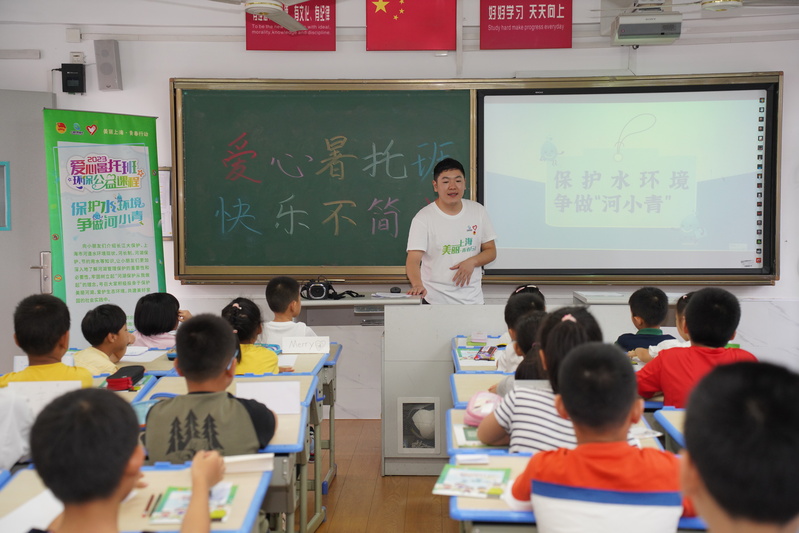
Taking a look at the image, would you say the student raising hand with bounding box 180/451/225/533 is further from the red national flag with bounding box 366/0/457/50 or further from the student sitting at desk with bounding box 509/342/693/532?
the red national flag with bounding box 366/0/457/50

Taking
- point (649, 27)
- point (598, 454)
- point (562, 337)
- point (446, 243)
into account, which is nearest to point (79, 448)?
point (598, 454)

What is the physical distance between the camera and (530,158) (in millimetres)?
5352

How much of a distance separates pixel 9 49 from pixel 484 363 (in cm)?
440

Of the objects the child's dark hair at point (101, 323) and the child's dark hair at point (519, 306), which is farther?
the child's dark hair at point (101, 323)

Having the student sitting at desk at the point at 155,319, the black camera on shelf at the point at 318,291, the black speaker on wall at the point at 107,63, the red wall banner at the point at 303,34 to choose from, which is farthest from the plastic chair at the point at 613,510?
the black speaker on wall at the point at 107,63

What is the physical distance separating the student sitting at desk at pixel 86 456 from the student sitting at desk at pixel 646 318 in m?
2.55

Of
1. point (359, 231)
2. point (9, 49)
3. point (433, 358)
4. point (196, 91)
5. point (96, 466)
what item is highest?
point (9, 49)

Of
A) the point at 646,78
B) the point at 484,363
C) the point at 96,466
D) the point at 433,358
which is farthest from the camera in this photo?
the point at 646,78

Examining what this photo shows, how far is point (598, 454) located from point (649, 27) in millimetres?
4041

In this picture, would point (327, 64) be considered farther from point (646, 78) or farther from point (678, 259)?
point (678, 259)

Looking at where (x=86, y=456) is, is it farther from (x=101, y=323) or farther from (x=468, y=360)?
(x=468, y=360)

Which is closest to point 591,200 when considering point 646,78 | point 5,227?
point 646,78

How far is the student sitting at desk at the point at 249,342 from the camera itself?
3027 mm

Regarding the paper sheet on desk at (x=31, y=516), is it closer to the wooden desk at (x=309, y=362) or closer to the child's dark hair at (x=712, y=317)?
the wooden desk at (x=309, y=362)
